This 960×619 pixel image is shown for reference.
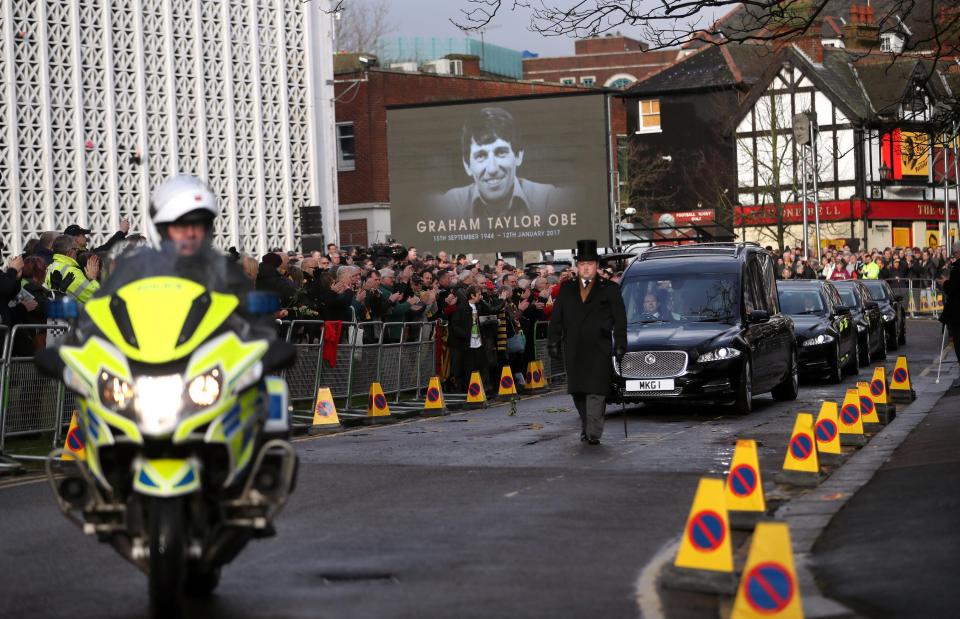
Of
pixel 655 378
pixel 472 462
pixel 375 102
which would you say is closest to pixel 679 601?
pixel 472 462

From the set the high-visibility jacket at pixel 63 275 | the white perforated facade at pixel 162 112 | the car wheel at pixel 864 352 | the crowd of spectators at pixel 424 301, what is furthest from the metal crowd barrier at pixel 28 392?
the car wheel at pixel 864 352

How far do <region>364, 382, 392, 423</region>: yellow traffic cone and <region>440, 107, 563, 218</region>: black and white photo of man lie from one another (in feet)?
79.9

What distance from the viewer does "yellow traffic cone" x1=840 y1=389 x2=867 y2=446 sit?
Result: 16.2 metres

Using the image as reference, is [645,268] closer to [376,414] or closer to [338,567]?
[376,414]

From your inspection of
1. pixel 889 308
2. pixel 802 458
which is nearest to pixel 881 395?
pixel 802 458

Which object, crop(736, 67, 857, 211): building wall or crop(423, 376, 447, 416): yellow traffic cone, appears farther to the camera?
crop(736, 67, 857, 211): building wall

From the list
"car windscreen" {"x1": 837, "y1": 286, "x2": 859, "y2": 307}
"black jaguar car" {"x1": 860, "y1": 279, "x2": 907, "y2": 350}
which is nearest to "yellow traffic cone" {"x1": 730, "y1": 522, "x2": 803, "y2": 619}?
"car windscreen" {"x1": 837, "y1": 286, "x2": 859, "y2": 307}

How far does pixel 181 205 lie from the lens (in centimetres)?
786

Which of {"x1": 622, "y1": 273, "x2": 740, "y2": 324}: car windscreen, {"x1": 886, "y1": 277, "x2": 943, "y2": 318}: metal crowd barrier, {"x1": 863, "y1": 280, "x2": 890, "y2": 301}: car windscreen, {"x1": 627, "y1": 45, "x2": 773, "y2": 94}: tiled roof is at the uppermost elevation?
{"x1": 627, "y1": 45, "x2": 773, "y2": 94}: tiled roof

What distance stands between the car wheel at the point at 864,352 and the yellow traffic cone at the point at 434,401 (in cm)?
1247

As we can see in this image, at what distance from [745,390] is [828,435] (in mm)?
5825

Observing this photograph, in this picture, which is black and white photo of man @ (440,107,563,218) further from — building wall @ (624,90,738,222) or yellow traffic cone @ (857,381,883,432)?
building wall @ (624,90,738,222)

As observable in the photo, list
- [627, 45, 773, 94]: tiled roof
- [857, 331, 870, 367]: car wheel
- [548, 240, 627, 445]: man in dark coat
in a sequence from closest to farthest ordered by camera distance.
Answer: [548, 240, 627, 445]: man in dark coat
[857, 331, 870, 367]: car wheel
[627, 45, 773, 94]: tiled roof

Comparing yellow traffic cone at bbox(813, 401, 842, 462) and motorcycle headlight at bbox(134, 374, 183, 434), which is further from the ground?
motorcycle headlight at bbox(134, 374, 183, 434)
